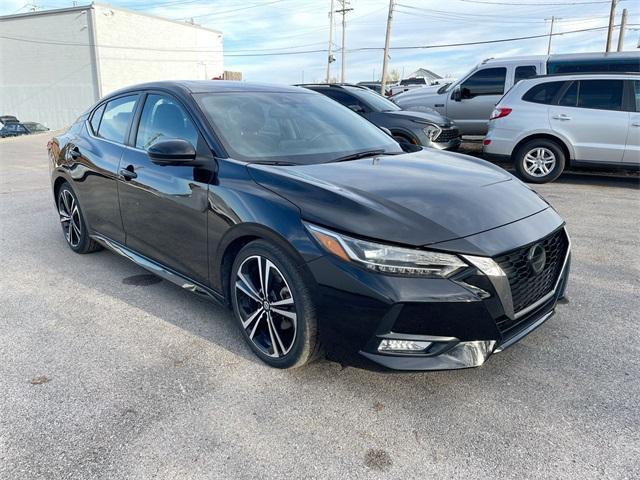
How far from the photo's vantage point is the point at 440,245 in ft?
7.49

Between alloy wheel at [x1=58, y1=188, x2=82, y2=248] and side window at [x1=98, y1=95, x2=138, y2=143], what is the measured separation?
0.87 metres

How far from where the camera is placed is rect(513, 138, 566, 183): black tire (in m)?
8.16

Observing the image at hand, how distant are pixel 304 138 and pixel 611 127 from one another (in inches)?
249

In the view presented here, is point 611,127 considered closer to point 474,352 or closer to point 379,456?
point 474,352

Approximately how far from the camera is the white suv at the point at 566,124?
763cm

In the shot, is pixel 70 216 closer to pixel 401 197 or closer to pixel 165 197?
pixel 165 197

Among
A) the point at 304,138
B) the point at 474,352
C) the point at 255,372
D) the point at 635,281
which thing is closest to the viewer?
the point at 474,352

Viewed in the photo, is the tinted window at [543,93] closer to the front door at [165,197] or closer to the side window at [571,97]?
the side window at [571,97]

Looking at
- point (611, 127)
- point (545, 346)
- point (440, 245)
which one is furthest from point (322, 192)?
point (611, 127)

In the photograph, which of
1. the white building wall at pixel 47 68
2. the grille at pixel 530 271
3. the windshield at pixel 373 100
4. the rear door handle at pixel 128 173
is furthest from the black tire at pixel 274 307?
the white building wall at pixel 47 68

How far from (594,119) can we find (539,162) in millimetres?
1019

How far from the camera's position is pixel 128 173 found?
3.69 meters

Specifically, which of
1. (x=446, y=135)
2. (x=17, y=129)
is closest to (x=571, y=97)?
(x=446, y=135)

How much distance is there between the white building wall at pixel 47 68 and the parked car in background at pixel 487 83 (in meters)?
33.1
